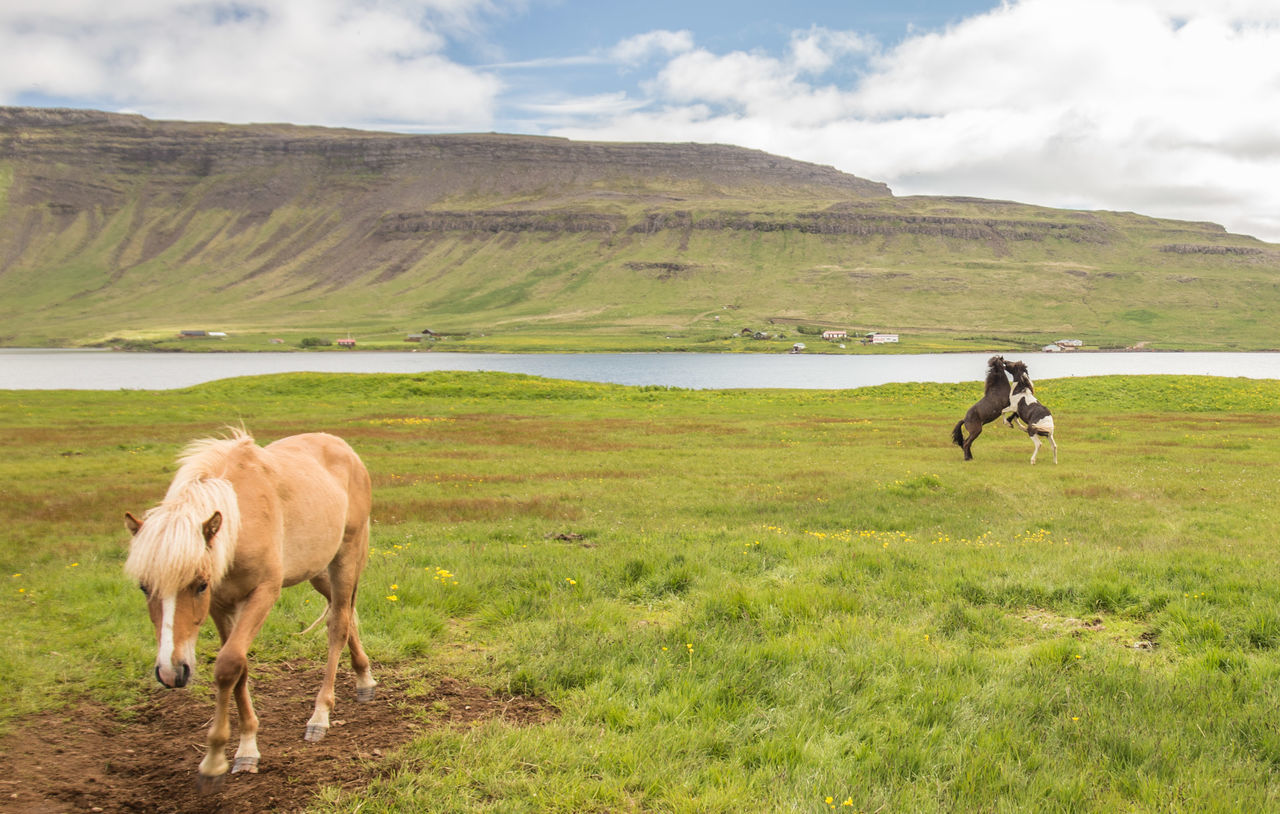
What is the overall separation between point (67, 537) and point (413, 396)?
41332 millimetres

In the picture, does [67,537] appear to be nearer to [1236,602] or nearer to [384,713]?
[384,713]

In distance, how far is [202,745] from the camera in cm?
624

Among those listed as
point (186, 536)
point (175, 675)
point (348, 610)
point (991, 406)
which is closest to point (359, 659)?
point (348, 610)

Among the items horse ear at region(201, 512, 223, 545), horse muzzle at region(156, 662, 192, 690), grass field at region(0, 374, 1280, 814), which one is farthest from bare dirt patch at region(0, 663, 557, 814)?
horse ear at region(201, 512, 223, 545)

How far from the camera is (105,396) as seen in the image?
51531mm

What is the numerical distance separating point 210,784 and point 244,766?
0.83 feet

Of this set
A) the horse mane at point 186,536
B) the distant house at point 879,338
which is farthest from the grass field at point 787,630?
the distant house at point 879,338

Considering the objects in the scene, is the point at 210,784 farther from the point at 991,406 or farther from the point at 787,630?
the point at 991,406

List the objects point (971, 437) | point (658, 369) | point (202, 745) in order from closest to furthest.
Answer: point (202, 745), point (971, 437), point (658, 369)

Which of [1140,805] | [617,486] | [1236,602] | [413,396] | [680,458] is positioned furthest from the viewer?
[413,396]

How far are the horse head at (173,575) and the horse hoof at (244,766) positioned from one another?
1187mm

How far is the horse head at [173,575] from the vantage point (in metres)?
4.85

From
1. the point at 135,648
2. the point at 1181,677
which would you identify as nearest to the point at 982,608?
the point at 1181,677

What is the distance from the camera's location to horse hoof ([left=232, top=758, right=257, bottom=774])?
5.68 metres
